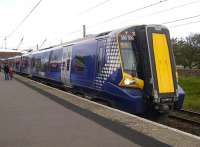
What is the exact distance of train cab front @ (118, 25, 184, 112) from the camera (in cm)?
1156

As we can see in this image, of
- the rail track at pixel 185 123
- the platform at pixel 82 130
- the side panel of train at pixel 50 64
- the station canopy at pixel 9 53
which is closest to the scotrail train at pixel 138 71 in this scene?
the rail track at pixel 185 123

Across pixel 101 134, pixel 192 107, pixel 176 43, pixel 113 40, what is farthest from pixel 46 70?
pixel 176 43

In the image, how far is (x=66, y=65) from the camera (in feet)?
61.2

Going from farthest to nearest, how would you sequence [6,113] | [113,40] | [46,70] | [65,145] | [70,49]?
[46,70]
[70,49]
[113,40]
[6,113]
[65,145]

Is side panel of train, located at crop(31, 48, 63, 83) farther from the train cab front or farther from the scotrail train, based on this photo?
the train cab front

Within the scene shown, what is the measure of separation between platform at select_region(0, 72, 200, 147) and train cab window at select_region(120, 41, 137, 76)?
1.48m

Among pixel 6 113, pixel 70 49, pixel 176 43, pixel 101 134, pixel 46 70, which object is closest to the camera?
pixel 101 134

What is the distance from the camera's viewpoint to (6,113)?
11227mm

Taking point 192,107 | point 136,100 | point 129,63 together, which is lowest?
point 192,107

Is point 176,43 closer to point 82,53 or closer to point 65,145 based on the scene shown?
point 82,53

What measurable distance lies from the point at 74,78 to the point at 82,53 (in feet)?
4.49

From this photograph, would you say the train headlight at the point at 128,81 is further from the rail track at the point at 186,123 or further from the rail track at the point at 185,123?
the rail track at the point at 186,123

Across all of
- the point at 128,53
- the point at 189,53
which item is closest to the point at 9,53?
the point at 189,53

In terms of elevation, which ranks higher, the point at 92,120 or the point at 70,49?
the point at 70,49
